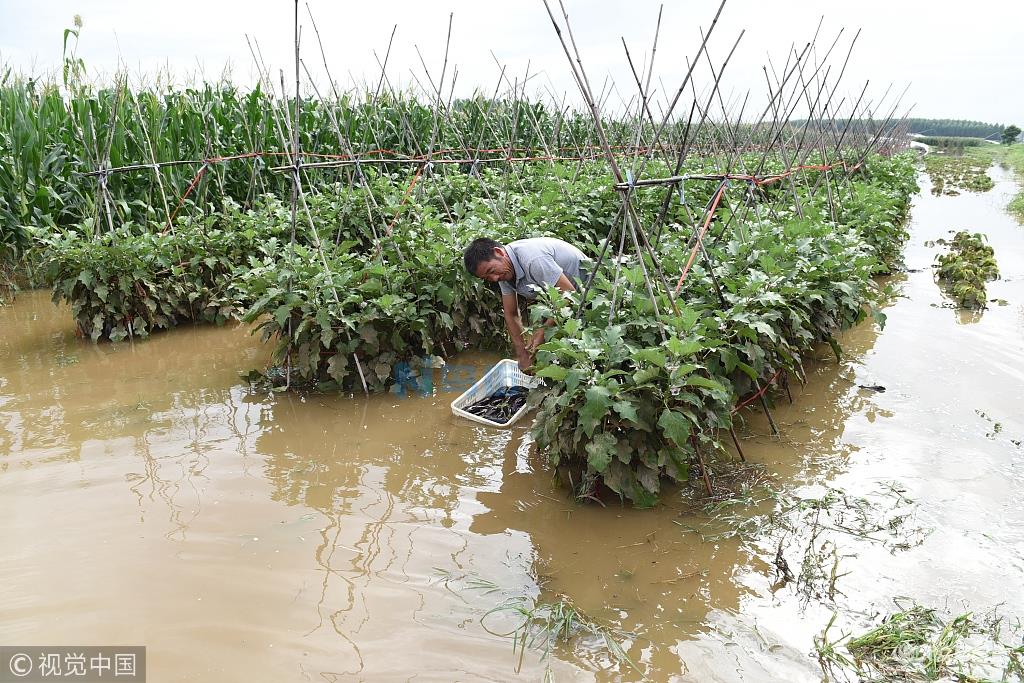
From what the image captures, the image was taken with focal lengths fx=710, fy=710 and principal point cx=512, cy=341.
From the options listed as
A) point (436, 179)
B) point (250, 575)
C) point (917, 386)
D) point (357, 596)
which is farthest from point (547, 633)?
point (436, 179)

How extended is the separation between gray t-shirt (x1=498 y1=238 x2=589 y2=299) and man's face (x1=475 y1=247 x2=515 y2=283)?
103 mm

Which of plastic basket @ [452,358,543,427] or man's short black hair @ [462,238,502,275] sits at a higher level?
man's short black hair @ [462,238,502,275]

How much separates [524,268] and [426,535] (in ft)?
6.57

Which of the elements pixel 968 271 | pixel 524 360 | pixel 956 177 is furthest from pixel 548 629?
pixel 956 177

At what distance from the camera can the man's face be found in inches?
184

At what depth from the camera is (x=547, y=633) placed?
2.89 m

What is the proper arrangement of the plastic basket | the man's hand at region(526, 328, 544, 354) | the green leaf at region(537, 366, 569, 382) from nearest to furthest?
the green leaf at region(537, 366, 569, 382) < the man's hand at region(526, 328, 544, 354) < the plastic basket

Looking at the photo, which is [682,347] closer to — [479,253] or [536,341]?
[536,341]

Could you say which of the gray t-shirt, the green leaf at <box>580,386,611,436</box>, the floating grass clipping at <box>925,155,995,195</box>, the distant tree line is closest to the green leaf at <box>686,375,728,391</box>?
the green leaf at <box>580,386,611,436</box>

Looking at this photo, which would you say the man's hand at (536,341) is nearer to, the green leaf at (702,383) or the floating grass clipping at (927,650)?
the green leaf at (702,383)

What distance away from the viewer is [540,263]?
4797mm

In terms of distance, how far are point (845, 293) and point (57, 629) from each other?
5235 mm

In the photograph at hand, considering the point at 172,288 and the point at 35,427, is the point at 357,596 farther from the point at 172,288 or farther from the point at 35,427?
the point at 172,288

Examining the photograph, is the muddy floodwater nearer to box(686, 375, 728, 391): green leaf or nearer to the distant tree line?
box(686, 375, 728, 391): green leaf
